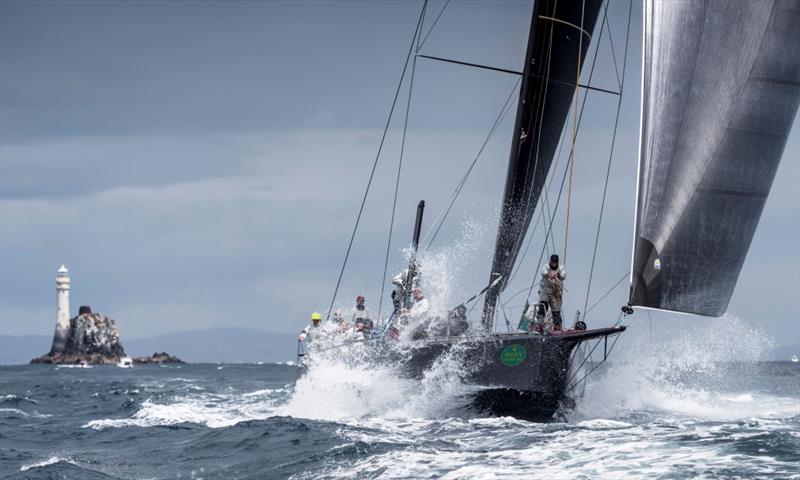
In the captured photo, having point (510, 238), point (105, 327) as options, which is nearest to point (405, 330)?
point (510, 238)

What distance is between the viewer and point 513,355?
15.1 m

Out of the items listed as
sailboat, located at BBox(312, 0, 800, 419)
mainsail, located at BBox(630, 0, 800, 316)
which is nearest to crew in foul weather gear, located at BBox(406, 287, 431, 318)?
sailboat, located at BBox(312, 0, 800, 419)

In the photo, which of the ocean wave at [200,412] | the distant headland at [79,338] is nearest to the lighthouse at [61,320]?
the distant headland at [79,338]

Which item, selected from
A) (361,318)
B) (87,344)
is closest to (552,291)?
(361,318)

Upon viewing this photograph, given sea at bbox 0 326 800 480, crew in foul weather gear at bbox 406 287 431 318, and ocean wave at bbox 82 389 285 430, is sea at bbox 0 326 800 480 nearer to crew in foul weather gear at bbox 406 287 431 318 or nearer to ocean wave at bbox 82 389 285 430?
ocean wave at bbox 82 389 285 430

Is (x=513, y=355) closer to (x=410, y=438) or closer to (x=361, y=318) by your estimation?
(x=410, y=438)

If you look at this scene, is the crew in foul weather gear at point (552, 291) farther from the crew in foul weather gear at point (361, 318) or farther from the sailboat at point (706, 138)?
the crew in foul weather gear at point (361, 318)

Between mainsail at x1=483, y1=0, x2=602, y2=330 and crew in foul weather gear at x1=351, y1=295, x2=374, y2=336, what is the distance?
282 centimetres

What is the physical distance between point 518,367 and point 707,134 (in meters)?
4.78

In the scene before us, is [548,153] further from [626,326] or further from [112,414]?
[112,414]

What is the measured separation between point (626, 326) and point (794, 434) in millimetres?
2735

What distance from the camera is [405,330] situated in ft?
57.7

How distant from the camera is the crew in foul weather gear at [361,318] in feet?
65.0

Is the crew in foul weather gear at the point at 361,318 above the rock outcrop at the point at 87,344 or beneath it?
beneath
